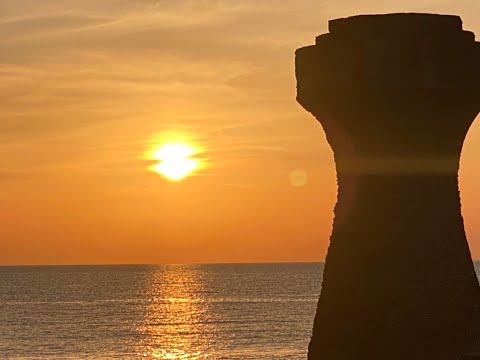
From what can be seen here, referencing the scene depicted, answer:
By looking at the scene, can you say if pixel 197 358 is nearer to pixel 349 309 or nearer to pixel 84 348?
pixel 84 348

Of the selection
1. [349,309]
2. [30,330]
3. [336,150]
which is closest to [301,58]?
[336,150]

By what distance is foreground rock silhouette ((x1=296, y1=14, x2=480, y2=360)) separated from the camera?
13266 mm

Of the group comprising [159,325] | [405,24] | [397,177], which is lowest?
[397,177]

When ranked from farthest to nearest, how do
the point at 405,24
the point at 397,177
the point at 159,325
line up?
the point at 159,325 < the point at 397,177 < the point at 405,24

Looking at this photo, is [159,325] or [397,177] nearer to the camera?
[397,177]

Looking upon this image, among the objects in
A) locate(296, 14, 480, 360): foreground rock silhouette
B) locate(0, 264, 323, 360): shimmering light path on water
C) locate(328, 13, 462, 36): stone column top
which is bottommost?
locate(296, 14, 480, 360): foreground rock silhouette

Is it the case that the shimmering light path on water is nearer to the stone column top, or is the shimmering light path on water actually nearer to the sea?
the sea

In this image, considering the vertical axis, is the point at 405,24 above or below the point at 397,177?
above

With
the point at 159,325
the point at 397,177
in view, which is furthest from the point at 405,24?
the point at 159,325

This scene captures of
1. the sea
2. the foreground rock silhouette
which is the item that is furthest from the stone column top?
the sea

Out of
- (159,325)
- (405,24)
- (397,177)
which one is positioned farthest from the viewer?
(159,325)

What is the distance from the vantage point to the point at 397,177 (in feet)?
45.2

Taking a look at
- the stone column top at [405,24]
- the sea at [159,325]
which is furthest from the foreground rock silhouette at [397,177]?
the sea at [159,325]

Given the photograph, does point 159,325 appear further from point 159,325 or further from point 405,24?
point 405,24
